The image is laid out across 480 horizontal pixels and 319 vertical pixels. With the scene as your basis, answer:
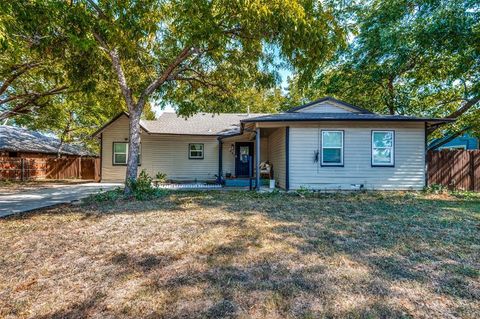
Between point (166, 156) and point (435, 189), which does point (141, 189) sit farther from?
point (435, 189)

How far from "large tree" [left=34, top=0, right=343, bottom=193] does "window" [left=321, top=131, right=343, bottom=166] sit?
118 inches

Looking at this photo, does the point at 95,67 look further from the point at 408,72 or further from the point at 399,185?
the point at 408,72

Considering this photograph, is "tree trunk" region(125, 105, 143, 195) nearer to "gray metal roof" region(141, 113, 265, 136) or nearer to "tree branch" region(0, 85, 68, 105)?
"gray metal roof" region(141, 113, 265, 136)

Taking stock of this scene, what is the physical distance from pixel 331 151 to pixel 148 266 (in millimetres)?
8619

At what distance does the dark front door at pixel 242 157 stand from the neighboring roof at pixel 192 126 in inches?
37.4

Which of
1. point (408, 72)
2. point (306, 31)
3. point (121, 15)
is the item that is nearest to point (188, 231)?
point (306, 31)

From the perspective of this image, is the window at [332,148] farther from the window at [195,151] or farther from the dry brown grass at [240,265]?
the window at [195,151]

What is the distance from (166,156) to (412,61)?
1365 cm

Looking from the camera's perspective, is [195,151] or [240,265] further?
[195,151]

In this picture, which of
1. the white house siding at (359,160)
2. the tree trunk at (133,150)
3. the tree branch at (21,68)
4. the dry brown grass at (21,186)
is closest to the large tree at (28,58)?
the tree branch at (21,68)

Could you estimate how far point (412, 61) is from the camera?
1217 cm

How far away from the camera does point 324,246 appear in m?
4.05

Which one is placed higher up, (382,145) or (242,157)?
(382,145)

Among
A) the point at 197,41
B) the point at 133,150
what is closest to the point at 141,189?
the point at 133,150
